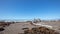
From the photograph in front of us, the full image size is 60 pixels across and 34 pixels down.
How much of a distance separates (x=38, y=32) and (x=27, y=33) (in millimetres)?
2062

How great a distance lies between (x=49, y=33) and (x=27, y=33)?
4.04 metres

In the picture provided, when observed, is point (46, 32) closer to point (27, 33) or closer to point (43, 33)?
point (43, 33)

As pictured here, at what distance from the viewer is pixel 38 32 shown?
66.4 feet

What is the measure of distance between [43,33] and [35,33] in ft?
4.74

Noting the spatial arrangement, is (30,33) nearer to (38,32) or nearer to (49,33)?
(38,32)

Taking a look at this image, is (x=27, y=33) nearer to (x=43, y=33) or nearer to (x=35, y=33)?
(x=35, y=33)

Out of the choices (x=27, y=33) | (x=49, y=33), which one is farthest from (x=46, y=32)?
(x=27, y=33)

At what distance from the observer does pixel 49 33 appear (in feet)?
65.3

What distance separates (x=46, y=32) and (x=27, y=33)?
3511 millimetres

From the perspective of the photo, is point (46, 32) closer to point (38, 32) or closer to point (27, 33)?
point (38, 32)

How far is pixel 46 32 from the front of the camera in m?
20.0

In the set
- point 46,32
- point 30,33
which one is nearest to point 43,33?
point 46,32

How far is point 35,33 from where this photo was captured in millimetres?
19859

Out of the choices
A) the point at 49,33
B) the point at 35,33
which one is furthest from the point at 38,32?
the point at 49,33
